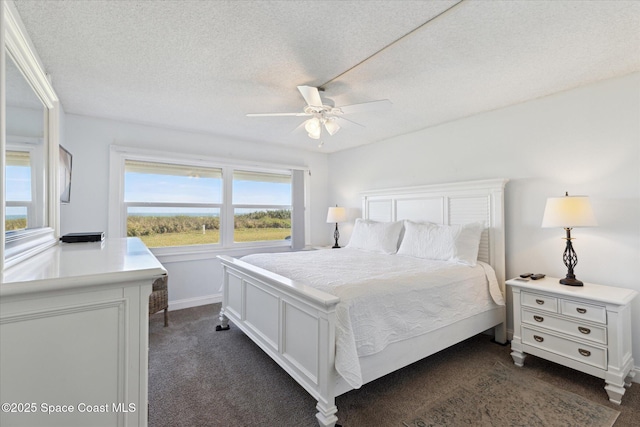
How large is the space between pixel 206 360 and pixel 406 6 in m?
2.98

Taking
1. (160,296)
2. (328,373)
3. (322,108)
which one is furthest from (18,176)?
(160,296)

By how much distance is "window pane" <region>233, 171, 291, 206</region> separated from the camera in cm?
460

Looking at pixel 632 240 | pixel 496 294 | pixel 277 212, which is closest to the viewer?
pixel 632 240

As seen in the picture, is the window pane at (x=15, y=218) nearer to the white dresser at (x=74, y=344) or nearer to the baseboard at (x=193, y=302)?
the white dresser at (x=74, y=344)

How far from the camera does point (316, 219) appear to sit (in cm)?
535

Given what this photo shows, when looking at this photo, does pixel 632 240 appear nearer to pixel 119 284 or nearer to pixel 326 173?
pixel 119 284

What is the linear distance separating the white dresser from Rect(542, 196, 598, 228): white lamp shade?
279 cm

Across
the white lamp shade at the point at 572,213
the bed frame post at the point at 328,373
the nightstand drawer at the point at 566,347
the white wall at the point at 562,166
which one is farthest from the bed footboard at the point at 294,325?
the white wall at the point at 562,166

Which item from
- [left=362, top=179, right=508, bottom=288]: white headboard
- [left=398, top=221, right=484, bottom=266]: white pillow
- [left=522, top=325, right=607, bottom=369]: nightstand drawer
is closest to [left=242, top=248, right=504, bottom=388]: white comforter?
[left=398, top=221, right=484, bottom=266]: white pillow

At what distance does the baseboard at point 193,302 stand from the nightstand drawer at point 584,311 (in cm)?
393

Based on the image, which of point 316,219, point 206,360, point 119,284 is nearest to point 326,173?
point 316,219

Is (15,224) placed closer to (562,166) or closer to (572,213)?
(572,213)

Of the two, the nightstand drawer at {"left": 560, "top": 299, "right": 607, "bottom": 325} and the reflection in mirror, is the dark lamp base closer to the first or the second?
the nightstand drawer at {"left": 560, "top": 299, "right": 607, "bottom": 325}

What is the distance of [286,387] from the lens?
216cm
